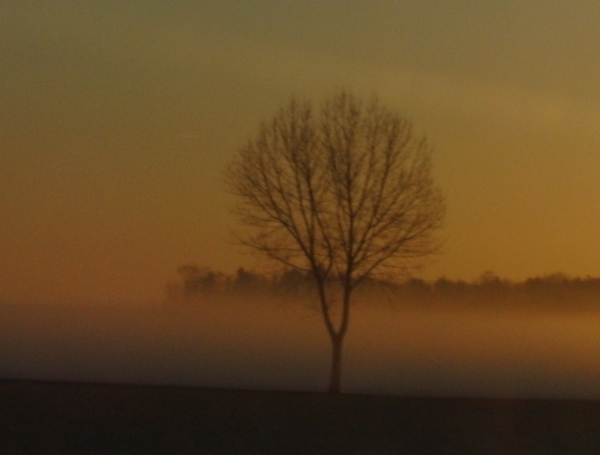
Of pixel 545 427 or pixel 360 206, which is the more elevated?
pixel 360 206

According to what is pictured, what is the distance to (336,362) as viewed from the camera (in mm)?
26750

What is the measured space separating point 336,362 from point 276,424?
39.5ft

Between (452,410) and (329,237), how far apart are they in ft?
34.5

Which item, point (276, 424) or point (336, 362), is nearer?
point (276, 424)

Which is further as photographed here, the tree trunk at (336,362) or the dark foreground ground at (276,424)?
the tree trunk at (336,362)

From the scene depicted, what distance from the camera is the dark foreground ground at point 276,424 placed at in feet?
45.3

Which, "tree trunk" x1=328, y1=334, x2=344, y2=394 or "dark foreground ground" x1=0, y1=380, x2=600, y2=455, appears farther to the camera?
"tree trunk" x1=328, y1=334, x2=344, y2=394

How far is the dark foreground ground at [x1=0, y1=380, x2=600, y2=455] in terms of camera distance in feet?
45.3

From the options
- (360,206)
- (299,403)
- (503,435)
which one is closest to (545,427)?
(503,435)

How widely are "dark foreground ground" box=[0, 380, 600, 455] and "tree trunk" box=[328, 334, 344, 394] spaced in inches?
360

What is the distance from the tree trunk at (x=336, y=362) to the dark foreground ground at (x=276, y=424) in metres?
9.14

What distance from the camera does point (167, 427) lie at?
14430 millimetres

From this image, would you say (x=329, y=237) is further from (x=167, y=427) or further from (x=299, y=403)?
(x=167, y=427)

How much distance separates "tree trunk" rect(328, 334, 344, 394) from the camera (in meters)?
25.8
